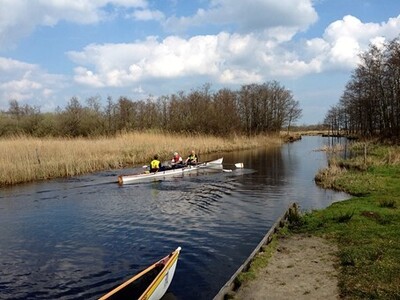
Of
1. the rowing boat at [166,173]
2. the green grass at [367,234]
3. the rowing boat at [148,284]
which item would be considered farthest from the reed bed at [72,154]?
the rowing boat at [148,284]

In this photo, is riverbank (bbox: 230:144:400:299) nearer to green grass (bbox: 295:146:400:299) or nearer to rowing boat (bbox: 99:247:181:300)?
green grass (bbox: 295:146:400:299)

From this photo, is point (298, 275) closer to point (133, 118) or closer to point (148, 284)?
point (148, 284)

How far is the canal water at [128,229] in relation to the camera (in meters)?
9.13

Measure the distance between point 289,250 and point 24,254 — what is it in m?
7.25

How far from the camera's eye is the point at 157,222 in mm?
14219

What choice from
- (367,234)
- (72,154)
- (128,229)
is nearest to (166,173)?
(72,154)

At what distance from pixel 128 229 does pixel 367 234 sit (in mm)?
7488

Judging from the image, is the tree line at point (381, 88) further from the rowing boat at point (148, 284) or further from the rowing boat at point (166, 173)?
the rowing boat at point (148, 284)

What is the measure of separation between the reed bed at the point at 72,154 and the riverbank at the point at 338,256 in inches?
674

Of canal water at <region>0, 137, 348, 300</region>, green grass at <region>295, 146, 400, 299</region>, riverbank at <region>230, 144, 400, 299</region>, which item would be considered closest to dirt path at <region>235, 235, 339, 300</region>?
riverbank at <region>230, 144, 400, 299</region>

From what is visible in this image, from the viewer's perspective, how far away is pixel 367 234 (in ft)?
33.0

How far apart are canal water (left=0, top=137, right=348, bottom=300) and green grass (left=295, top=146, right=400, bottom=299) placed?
1.64 meters

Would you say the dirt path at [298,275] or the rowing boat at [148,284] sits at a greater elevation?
the rowing boat at [148,284]

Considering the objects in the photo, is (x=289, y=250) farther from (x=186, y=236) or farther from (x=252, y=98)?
(x=252, y=98)
